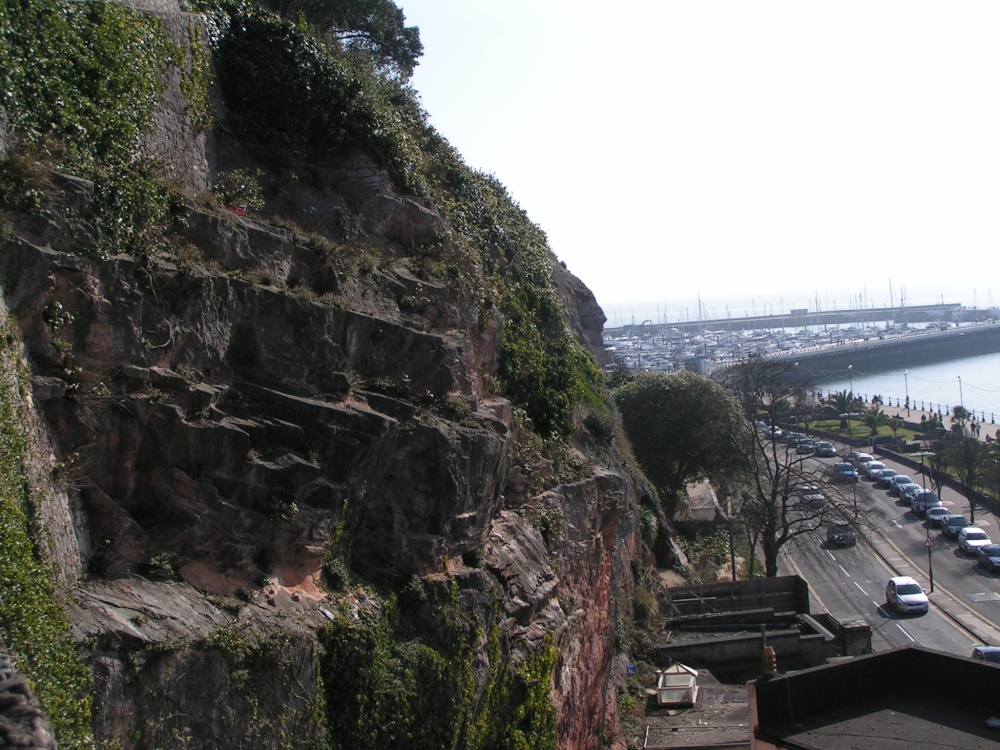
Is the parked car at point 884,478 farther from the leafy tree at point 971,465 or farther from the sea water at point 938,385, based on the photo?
the sea water at point 938,385

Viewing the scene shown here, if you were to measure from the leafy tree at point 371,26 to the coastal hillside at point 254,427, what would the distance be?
7202 mm

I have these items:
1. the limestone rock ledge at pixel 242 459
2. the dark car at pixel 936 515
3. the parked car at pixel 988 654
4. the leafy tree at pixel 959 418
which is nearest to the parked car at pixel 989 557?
the dark car at pixel 936 515

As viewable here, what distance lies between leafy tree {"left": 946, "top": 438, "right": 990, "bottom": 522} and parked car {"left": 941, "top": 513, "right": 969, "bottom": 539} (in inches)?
139

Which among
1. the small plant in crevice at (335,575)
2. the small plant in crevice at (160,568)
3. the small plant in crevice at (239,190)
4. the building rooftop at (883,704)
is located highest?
the small plant in crevice at (239,190)

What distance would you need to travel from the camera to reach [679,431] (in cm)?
3572

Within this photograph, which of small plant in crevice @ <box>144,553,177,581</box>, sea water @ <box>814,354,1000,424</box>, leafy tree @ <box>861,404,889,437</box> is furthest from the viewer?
sea water @ <box>814,354,1000,424</box>

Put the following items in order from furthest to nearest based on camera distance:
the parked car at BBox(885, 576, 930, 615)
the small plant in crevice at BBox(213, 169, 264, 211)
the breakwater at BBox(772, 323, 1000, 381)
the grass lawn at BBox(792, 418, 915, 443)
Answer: the breakwater at BBox(772, 323, 1000, 381)
the grass lawn at BBox(792, 418, 915, 443)
the parked car at BBox(885, 576, 930, 615)
the small plant in crevice at BBox(213, 169, 264, 211)

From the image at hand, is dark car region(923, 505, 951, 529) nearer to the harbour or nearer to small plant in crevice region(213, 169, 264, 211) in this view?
small plant in crevice region(213, 169, 264, 211)

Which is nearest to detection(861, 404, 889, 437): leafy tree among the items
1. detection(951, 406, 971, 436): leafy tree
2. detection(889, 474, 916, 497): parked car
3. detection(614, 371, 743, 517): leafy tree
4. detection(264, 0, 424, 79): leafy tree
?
detection(951, 406, 971, 436): leafy tree

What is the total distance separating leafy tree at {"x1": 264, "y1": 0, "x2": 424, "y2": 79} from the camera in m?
21.5

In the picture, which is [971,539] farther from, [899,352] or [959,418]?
[899,352]

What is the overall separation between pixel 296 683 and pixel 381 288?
5.85 meters

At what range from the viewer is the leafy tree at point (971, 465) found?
42438mm

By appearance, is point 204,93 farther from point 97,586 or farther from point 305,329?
point 97,586
